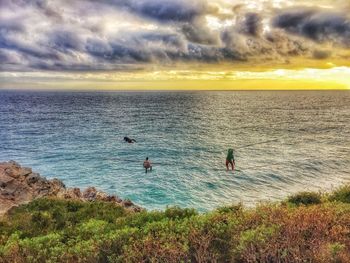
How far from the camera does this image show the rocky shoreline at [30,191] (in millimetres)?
28556

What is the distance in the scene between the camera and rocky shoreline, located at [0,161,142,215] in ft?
93.7

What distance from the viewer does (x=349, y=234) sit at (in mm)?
10297

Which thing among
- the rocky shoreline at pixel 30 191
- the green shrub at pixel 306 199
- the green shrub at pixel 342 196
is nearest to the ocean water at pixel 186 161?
the rocky shoreline at pixel 30 191

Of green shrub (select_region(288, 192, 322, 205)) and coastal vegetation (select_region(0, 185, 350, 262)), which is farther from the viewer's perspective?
green shrub (select_region(288, 192, 322, 205))

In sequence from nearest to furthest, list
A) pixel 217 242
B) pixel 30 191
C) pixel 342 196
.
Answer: pixel 217 242 → pixel 342 196 → pixel 30 191

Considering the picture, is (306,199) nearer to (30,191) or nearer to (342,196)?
(342,196)

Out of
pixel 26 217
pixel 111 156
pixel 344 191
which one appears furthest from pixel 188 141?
pixel 26 217

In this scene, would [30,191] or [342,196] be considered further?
[30,191]

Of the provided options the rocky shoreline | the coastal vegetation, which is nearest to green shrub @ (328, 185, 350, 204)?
the coastal vegetation

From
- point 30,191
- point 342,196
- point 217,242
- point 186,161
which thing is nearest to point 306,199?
point 342,196

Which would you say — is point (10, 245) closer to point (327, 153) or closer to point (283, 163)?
point (283, 163)

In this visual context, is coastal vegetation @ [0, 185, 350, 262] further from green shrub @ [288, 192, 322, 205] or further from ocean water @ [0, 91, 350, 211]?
ocean water @ [0, 91, 350, 211]

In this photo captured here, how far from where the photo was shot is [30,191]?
105 feet

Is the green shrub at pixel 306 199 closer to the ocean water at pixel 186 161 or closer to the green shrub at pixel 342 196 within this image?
the green shrub at pixel 342 196
